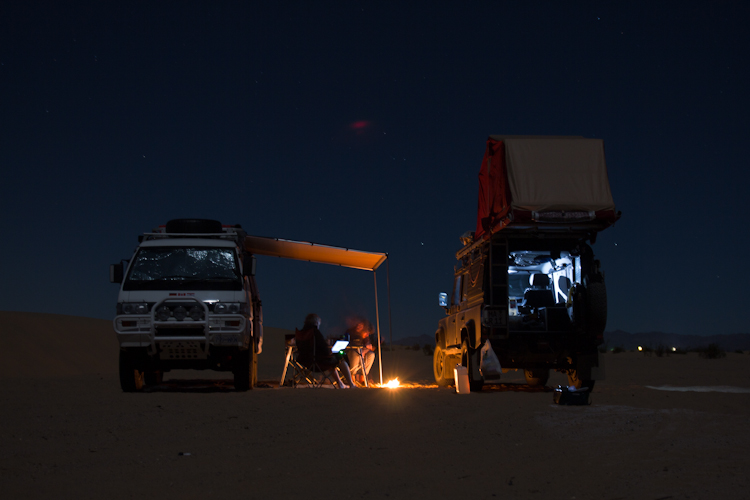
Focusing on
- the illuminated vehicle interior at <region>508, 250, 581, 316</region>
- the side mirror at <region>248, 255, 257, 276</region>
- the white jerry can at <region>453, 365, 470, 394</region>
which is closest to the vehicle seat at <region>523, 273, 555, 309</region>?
the illuminated vehicle interior at <region>508, 250, 581, 316</region>

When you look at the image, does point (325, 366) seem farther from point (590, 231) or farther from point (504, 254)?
point (590, 231)

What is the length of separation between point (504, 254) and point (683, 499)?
21.8ft

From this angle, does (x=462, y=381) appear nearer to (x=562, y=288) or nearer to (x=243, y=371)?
(x=562, y=288)

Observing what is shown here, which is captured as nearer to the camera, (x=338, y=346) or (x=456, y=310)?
(x=338, y=346)

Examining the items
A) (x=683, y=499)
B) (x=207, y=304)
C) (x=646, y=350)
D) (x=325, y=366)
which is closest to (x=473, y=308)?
(x=325, y=366)

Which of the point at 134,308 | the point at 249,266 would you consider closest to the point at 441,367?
the point at 249,266

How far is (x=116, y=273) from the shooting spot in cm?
1079

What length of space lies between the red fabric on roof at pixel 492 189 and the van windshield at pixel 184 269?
166 inches

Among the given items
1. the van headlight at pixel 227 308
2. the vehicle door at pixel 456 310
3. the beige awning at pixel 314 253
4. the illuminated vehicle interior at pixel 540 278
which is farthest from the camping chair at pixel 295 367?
the illuminated vehicle interior at pixel 540 278

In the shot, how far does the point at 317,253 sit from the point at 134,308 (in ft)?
13.5

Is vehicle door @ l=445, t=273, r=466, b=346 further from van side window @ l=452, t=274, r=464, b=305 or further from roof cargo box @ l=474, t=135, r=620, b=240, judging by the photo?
roof cargo box @ l=474, t=135, r=620, b=240

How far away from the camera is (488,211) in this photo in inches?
455

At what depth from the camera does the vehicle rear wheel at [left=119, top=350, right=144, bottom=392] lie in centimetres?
1085

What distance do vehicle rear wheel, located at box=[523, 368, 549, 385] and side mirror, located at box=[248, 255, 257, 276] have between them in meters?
5.51
